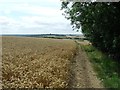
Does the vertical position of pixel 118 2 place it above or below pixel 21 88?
above

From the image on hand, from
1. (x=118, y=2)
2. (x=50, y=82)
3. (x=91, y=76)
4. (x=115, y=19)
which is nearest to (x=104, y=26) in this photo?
(x=115, y=19)

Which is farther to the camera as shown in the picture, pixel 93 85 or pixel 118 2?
pixel 118 2

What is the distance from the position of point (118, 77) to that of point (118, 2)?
Answer: 5410 mm

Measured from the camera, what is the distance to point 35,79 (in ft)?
39.3

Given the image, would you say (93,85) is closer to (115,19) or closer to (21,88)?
(21,88)

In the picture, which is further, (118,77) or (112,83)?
(118,77)

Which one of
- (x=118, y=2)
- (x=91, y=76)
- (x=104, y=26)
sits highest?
(x=118, y=2)

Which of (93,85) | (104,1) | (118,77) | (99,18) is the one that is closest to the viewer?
(93,85)

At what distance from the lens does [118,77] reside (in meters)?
15.7

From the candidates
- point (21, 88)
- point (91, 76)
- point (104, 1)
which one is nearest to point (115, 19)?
point (104, 1)

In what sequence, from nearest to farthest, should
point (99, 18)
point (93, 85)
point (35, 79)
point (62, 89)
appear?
point (62, 89), point (35, 79), point (93, 85), point (99, 18)

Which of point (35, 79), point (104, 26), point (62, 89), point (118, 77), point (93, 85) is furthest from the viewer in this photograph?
point (104, 26)

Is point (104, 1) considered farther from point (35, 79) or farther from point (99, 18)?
point (35, 79)

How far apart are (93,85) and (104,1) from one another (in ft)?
21.5
